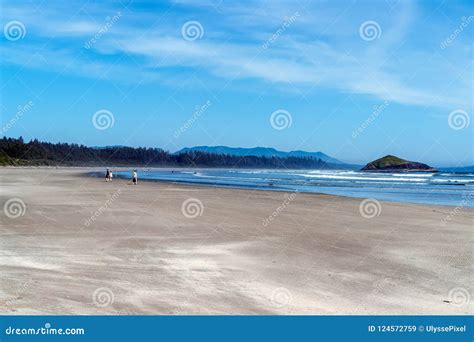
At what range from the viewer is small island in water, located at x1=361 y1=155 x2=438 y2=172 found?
118 metres

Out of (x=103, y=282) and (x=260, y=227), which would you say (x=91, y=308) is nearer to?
(x=103, y=282)

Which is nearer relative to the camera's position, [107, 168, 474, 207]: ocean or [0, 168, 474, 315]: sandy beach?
[0, 168, 474, 315]: sandy beach

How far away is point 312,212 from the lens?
71.8 ft

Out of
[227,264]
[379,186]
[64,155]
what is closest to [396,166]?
[379,186]

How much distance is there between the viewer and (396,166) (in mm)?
125250

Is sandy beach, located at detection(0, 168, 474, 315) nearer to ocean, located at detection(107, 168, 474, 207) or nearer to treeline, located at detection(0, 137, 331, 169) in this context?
ocean, located at detection(107, 168, 474, 207)

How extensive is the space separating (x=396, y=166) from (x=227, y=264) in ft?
394

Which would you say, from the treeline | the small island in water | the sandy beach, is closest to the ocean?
the sandy beach

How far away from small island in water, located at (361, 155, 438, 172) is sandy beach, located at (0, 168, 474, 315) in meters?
101

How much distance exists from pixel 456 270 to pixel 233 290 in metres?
4.91

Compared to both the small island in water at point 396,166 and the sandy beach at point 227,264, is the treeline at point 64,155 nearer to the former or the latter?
the small island in water at point 396,166

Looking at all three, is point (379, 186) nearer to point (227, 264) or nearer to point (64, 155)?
point (227, 264)

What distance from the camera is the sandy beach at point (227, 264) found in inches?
309
